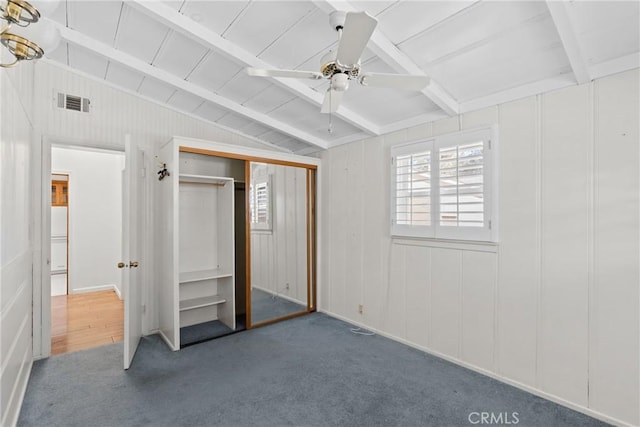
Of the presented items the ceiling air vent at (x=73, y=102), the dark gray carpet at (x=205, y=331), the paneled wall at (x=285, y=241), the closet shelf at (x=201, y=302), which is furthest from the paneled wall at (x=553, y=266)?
the ceiling air vent at (x=73, y=102)

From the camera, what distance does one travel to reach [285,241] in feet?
14.0

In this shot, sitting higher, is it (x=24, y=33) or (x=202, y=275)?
(x=24, y=33)

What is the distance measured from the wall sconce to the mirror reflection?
2554 millimetres

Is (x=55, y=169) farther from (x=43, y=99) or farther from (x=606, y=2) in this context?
(x=606, y=2)

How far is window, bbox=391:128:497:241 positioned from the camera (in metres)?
2.67

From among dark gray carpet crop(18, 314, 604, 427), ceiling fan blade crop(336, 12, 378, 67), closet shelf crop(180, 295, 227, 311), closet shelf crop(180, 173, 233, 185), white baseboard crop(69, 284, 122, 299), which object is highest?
ceiling fan blade crop(336, 12, 378, 67)

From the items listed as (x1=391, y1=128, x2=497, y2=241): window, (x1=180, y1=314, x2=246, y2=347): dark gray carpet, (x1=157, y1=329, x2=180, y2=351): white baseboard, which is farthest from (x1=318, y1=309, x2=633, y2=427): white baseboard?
(x1=157, y1=329, x2=180, y2=351): white baseboard

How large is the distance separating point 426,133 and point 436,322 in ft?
6.12

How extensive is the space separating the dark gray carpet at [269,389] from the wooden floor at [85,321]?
309 millimetres

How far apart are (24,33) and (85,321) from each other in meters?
3.99

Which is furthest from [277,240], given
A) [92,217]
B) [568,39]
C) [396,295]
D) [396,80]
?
[92,217]

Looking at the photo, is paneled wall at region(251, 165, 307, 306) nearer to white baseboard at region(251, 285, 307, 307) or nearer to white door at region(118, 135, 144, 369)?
white baseboard at region(251, 285, 307, 307)

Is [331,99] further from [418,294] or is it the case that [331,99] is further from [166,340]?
[166,340]

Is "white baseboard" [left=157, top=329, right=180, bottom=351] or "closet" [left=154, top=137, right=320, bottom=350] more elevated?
"closet" [left=154, top=137, right=320, bottom=350]
